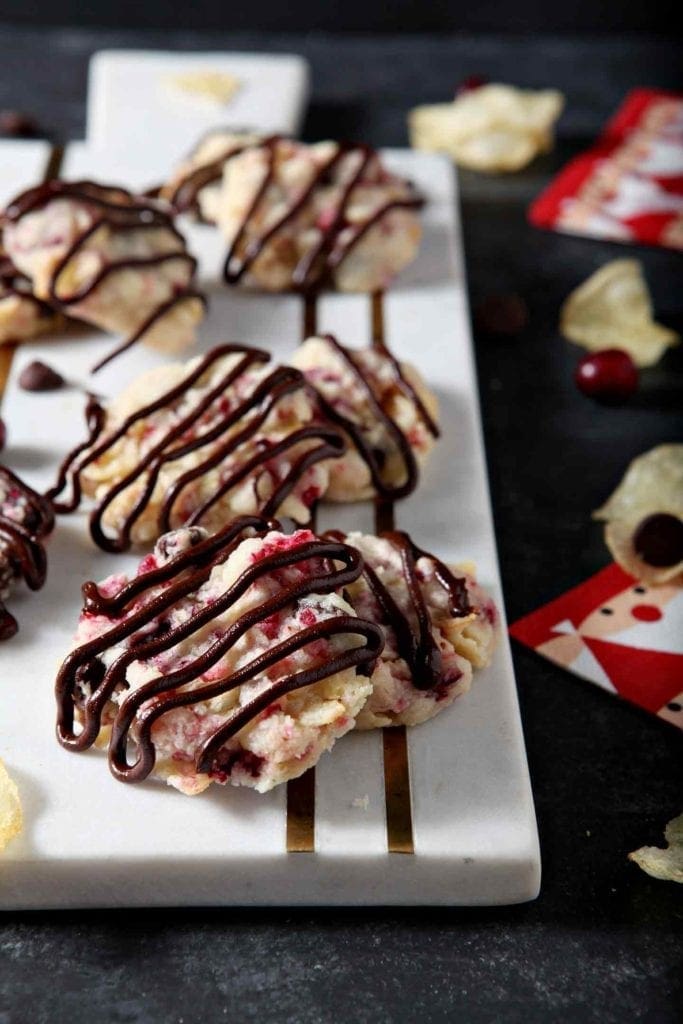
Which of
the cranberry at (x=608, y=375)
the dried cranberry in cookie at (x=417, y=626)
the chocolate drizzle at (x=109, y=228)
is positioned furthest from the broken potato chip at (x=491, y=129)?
the dried cranberry in cookie at (x=417, y=626)

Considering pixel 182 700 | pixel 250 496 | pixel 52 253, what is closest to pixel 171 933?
pixel 182 700

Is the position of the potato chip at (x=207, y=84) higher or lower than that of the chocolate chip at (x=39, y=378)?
higher

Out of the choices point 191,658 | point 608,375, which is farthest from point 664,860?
point 608,375

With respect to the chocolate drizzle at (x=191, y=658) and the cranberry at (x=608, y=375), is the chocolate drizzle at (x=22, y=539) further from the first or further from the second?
the cranberry at (x=608, y=375)

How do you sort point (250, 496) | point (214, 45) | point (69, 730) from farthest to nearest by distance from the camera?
point (214, 45), point (250, 496), point (69, 730)

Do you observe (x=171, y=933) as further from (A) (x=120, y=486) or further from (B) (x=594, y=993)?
(A) (x=120, y=486)

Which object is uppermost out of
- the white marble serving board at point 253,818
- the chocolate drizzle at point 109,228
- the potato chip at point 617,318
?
the chocolate drizzle at point 109,228

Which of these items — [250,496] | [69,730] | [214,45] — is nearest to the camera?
[69,730]
